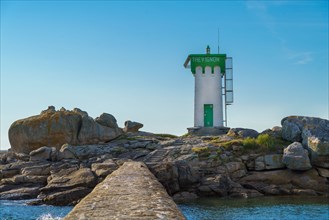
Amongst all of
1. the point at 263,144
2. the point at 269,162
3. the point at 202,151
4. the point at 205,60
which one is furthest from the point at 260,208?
the point at 205,60

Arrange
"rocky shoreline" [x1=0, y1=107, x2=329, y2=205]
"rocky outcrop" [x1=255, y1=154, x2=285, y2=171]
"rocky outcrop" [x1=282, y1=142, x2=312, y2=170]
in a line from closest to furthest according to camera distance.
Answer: "rocky shoreline" [x1=0, y1=107, x2=329, y2=205], "rocky outcrop" [x1=282, y1=142, x2=312, y2=170], "rocky outcrop" [x1=255, y1=154, x2=285, y2=171]

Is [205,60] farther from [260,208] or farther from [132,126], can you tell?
[260,208]

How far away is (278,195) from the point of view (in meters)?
32.5

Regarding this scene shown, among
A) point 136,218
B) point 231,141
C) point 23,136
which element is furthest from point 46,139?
point 136,218

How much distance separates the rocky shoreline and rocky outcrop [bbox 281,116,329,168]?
8 centimetres

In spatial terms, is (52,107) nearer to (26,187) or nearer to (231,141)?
(26,187)

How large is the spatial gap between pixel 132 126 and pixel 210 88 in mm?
10336

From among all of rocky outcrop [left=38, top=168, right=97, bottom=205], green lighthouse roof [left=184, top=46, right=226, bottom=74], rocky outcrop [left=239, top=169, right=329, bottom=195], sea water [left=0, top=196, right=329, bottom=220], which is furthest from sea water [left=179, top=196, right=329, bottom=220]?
green lighthouse roof [left=184, top=46, right=226, bottom=74]

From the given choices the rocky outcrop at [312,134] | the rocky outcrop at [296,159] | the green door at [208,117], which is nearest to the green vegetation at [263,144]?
the rocky outcrop at [312,134]

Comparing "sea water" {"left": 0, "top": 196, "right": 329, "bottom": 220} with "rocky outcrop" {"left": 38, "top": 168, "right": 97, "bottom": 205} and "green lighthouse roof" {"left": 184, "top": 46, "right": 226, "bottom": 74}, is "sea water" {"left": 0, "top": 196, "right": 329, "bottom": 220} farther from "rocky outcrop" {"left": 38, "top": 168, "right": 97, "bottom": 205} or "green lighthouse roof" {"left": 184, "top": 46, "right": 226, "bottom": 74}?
"green lighthouse roof" {"left": 184, "top": 46, "right": 226, "bottom": 74}

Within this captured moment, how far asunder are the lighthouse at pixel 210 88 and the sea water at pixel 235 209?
1972cm

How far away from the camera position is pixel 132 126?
166ft

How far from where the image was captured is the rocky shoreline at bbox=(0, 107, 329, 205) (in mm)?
31703

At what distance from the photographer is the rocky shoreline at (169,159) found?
104 ft
